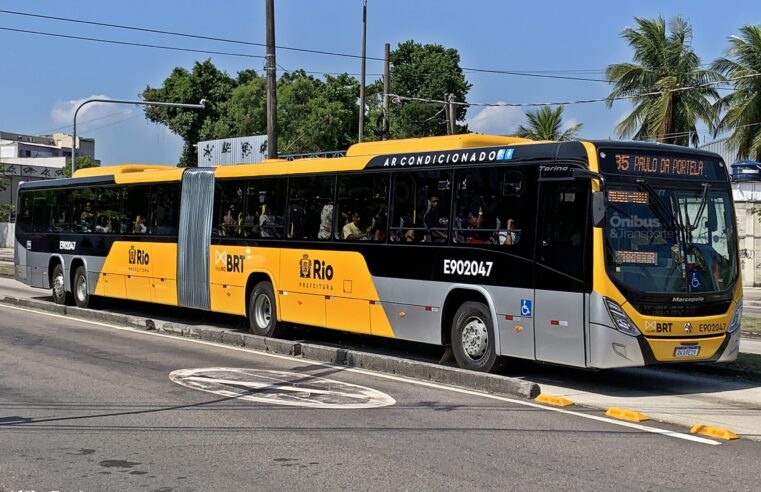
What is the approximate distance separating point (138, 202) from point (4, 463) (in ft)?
41.5

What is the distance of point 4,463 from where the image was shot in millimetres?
7055

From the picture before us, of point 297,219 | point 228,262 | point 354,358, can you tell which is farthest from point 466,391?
point 228,262

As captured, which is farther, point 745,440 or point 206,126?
point 206,126

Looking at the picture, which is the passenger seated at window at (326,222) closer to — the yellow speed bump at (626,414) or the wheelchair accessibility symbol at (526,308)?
the wheelchair accessibility symbol at (526,308)

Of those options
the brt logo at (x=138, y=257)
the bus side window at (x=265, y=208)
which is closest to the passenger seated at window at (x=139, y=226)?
the brt logo at (x=138, y=257)

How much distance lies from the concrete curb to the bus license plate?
1.69 m

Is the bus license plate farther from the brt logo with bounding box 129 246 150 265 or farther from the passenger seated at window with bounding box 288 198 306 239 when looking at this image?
the brt logo with bounding box 129 246 150 265

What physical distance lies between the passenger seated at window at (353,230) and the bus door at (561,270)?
11.6ft

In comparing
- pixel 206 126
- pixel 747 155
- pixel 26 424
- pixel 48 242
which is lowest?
pixel 26 424

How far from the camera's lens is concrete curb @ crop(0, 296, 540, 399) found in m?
10.6

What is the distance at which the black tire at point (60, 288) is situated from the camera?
21741 millimetres

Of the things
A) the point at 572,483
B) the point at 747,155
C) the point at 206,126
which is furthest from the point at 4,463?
the point at 206,126

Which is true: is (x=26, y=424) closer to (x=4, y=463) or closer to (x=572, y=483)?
(x=4, y=463)

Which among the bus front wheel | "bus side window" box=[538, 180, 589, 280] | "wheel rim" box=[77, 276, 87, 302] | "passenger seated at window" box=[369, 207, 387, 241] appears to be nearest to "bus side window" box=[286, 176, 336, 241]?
"passenger seated at window" box=[369, 207, 387, 241]
